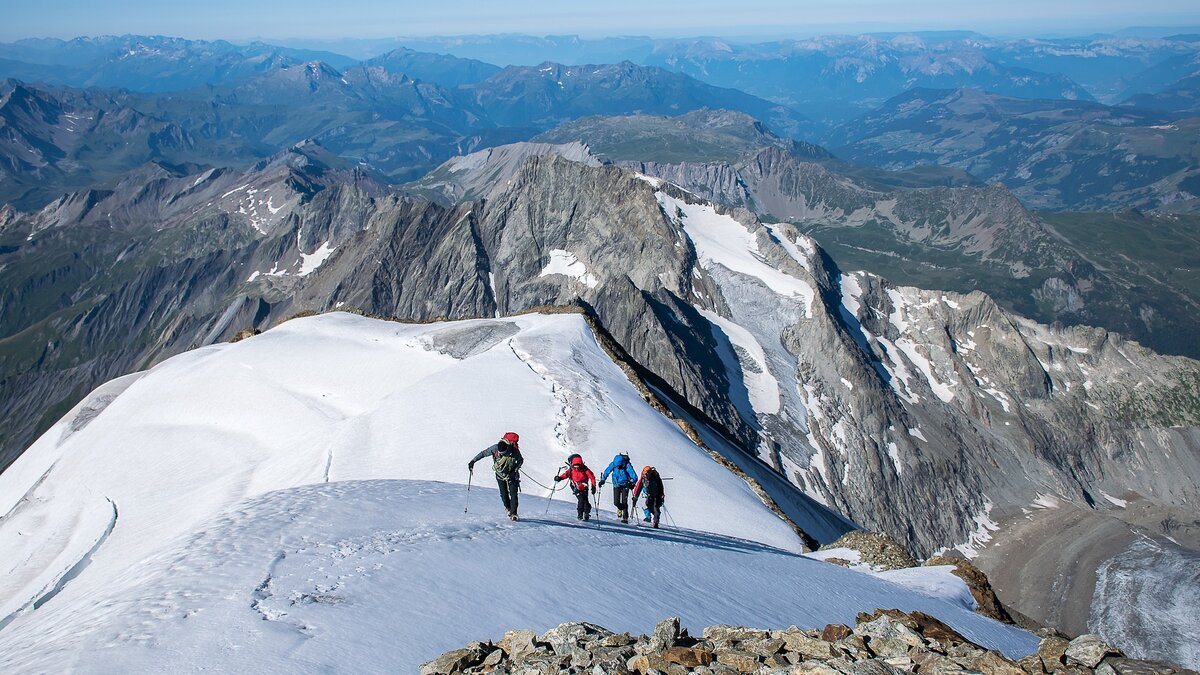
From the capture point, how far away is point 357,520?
19141 mm

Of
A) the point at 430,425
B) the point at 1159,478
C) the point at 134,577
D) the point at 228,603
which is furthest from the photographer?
the point at 1159,478

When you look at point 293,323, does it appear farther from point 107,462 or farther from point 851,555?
point 851,555

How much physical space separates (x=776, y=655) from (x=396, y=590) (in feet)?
25.4

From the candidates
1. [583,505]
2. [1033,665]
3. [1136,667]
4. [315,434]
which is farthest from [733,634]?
[315,434]

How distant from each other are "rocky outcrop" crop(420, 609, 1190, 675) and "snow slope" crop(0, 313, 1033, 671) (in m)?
2.04

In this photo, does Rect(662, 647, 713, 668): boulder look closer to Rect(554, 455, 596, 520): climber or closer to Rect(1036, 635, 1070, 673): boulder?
Rect(1036, 635, 1070, 673): boulder

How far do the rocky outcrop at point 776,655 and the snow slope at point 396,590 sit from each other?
1.85 m

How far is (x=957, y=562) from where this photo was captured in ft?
88.3

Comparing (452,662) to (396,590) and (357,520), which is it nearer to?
(396,590)

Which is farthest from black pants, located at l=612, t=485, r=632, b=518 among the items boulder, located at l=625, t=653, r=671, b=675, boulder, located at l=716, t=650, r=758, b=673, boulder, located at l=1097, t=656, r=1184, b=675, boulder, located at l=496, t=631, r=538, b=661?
boulder, located at l=1097, t=656, r=1184, b=675

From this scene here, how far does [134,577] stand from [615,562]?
10866 millimetres

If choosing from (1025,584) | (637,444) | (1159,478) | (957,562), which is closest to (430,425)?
(637,444)

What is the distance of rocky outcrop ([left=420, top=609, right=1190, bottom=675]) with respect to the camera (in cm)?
1048

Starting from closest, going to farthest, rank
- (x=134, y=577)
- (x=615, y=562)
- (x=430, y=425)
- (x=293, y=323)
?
(x=134, y=577), (x=615, y=562), (x=430, y=425), (x=293, y=323)
